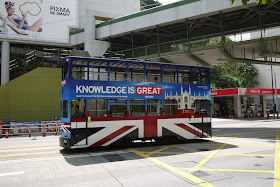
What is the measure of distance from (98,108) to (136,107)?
6.36 feet

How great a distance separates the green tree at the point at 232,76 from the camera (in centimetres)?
5378

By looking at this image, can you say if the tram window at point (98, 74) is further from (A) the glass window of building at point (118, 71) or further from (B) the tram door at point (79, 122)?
(B) the tram door at point (79, 122)

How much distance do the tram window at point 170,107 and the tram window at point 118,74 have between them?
2608mm

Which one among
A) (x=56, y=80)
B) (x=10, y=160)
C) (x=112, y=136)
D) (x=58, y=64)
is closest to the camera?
(x=10, y=160)

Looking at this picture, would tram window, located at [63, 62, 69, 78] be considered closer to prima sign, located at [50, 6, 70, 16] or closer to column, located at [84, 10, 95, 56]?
column, located at [84, 10, 95, 56]

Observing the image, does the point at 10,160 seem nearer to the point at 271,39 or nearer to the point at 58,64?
the point at 271,39

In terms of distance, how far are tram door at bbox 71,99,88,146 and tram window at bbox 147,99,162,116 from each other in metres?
3.28

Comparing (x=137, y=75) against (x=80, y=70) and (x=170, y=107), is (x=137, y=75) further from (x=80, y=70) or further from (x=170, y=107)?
(x=80, y=70)

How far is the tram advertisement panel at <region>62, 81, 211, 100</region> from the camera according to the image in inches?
426

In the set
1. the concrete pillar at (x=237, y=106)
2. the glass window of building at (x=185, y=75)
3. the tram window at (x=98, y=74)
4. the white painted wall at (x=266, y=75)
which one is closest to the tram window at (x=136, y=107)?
the tram window at (x=98, y=74)

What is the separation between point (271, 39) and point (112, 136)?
16469 millimetres

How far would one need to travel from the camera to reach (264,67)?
57.5 meters

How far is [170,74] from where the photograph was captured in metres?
13.0

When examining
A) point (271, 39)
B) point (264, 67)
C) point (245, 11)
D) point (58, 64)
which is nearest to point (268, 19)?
point (245, 11)
